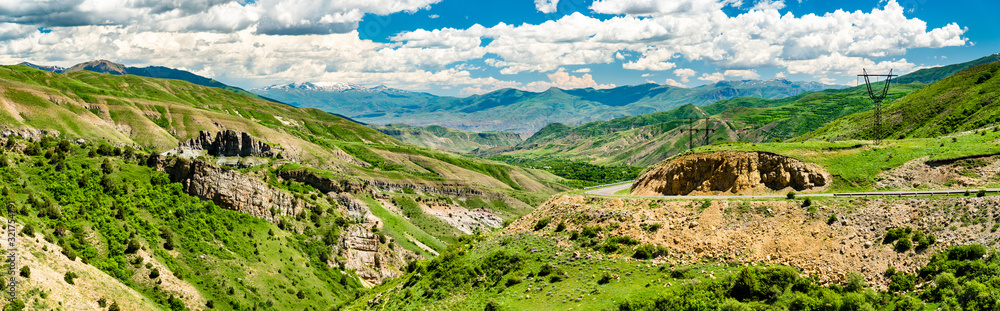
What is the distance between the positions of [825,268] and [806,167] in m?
21.7

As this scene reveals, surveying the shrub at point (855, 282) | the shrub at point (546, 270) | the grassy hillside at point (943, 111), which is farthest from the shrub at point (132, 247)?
the grassy hillside at point (943, 111)

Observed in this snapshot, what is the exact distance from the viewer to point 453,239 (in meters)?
175

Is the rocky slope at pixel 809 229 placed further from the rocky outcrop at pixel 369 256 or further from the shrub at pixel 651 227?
the rocky outcrop at pixel 369 256

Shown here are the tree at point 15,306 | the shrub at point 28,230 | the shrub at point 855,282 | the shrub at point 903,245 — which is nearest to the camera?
the shrub at point 855,282

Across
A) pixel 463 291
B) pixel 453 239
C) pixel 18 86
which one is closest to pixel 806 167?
pixel 463 291

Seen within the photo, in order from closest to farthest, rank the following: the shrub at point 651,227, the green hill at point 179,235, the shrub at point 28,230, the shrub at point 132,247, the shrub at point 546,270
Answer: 1. the shrub at point 546,270
2. the shrub at point 651,227
3. the shrub at point 28,230
4. the green hill at point 179,235
5. the shrub at point 132,247

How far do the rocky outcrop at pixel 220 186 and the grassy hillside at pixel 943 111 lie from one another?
455 ft

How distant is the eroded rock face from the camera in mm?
62719

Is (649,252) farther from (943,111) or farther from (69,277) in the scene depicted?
(943,111)

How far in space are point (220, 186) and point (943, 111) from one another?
6856 inches

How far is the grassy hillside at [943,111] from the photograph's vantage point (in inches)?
5069

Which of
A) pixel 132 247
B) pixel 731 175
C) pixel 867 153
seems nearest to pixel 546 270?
Result: pixel 731 175

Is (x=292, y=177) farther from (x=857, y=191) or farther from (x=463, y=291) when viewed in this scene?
(x=857, y=191)

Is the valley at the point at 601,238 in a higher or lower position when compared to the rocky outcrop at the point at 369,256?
higher
